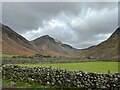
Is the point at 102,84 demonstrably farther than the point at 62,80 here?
No

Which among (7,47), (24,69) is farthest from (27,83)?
(7,47)

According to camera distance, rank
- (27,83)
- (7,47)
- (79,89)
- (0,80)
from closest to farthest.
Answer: (79,89) → (27,83) → (0,80) → (7,47)

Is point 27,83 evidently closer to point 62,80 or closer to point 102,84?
point 62,80

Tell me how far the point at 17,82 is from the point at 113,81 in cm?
1153

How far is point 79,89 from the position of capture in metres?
23.9

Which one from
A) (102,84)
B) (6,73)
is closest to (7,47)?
(6,73)

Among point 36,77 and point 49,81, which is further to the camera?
point 36,77

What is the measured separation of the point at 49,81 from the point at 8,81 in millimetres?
5401

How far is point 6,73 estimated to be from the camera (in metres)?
33.4

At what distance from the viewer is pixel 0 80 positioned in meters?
30.5

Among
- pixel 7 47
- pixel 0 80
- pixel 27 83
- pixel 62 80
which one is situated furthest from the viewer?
pixel 7 47

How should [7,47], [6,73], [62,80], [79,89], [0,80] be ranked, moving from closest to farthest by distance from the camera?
1. [79,89]
2. [62,80]
3. [0,80]
4. [6,73]
5. [7,47]

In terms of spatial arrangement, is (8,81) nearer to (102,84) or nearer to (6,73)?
(6,73)

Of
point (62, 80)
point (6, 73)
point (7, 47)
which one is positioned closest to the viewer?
point (62, 80)
